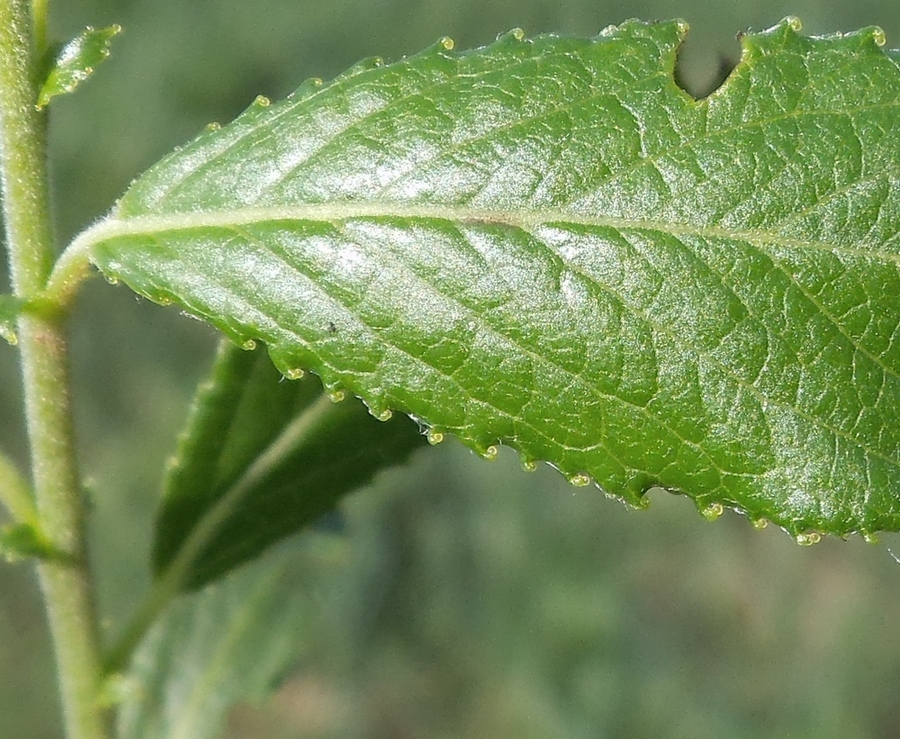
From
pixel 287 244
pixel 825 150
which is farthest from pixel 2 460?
pixel 825 150

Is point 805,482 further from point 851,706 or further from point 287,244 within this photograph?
point 851,706

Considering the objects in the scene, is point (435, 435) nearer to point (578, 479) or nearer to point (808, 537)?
point (578, 479)

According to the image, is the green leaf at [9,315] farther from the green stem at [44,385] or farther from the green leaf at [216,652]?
the green leaf at [216,652]

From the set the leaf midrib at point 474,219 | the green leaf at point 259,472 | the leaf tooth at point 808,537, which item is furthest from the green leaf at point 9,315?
the leaf tooth at point 808,537

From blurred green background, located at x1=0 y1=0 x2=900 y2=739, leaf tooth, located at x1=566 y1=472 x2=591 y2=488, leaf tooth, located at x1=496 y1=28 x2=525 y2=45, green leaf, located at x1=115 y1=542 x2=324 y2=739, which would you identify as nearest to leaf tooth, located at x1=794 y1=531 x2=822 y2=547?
leaf tooth, located at x1=566 y1=472 x2=591 y2=488

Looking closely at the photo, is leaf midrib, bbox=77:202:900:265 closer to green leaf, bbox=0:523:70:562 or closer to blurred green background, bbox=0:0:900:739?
green leaf, bbox=0:523:70:562

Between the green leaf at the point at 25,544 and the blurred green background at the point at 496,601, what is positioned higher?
the green leaf at the point at 25,544

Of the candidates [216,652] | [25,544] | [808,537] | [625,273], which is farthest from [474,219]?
[216,652]
